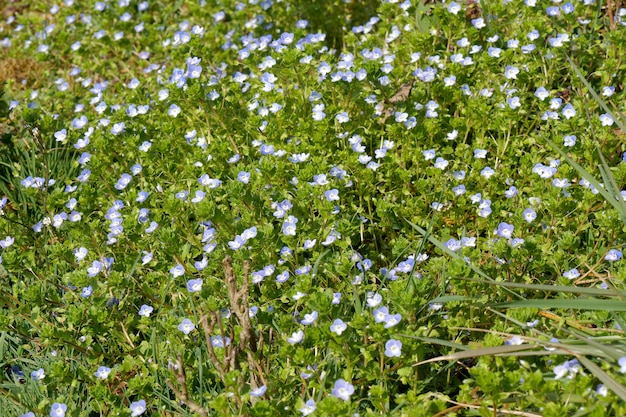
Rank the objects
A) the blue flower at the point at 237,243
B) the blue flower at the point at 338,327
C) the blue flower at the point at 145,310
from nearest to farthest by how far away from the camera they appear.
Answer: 1. the blue flower at the point at 338,327
2. the blue flower at the point at 237,243
3. the blue flower at the point at 145,310

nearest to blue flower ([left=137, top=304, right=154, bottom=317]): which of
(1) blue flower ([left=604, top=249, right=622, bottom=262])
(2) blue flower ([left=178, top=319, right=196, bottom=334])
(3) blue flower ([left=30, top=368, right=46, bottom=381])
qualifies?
(2) blue flower ([left=178, top=319, right=196, bottom=334])

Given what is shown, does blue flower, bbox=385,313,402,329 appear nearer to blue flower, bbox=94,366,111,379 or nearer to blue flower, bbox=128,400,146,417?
blue flower, bbox=128,400,146,417

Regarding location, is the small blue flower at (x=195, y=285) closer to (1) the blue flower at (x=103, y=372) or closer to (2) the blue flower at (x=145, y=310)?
(2) the blue flower at (x=145, y=310)

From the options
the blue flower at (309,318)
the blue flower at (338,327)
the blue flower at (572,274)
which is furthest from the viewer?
the blue flower at (572,274)

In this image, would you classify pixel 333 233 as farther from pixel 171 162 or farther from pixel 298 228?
pixel 171 162

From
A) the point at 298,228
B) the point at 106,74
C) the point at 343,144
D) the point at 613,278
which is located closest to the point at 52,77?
the point at 106,74

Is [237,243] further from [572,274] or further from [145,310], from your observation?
[572,274]

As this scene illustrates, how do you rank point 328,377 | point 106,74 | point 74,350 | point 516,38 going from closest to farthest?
point 328,377 < point 74,350 < point 516,38 < point 106,74

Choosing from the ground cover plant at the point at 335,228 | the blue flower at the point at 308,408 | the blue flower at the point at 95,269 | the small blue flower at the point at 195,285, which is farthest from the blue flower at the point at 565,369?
the blue flower at the point at 95,269

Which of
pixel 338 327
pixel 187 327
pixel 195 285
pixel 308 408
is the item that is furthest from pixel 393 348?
pixel 195 285
